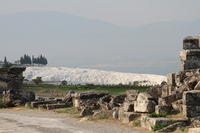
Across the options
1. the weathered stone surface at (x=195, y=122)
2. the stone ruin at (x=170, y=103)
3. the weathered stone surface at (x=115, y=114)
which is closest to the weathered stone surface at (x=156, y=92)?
the stone ruin at (x=170, y=103)

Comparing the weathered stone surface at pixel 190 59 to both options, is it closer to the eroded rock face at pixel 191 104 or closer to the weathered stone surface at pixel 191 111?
the eroded rock face at pixel 191 104

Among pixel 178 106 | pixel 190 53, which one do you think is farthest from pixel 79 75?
pixel 178 106

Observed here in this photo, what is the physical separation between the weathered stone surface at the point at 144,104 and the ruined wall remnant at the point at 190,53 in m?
3.33

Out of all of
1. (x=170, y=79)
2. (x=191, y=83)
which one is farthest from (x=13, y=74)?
(x=191, y=83)

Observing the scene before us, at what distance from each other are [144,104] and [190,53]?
4053 millimetres

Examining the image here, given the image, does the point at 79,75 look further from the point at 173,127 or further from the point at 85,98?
the point at 173,127

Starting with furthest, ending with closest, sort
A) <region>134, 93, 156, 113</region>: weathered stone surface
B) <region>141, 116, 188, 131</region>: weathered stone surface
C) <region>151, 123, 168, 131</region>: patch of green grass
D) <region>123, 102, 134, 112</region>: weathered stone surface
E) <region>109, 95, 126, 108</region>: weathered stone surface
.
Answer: <region>109, 95, 126, 108</region>: weathered stone surface < <region>123, 102, 134, 112</region>: weathered stone surface < <region>134, 93, 156, 113</region>: weathered stone surface < <region>141, 116, 188, 131</region>: weathered stone surface < <region>151, 123, 168, 131</region>: patch of green grass

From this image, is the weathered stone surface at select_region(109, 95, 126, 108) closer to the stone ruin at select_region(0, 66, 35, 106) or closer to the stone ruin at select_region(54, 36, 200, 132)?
the stone ruin at select_region(54, 36, 200, 132)

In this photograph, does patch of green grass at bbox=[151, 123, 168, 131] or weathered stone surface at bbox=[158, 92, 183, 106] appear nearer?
patch of green grass at bbox=[151, 123, 168, 131]

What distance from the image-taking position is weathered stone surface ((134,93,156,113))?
19.5 metres

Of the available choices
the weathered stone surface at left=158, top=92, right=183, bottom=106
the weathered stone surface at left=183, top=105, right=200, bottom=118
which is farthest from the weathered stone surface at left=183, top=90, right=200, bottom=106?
the weathered stone surface at left=158, top=92, right=183, bottom=106

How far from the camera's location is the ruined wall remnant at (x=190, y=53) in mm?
22016

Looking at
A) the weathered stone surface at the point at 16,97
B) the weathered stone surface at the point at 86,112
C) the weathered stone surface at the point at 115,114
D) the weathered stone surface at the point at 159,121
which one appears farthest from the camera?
the weathered stone surface at the point at 16,97

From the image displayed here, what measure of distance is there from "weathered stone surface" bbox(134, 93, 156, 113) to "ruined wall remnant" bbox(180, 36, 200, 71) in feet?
10.9
